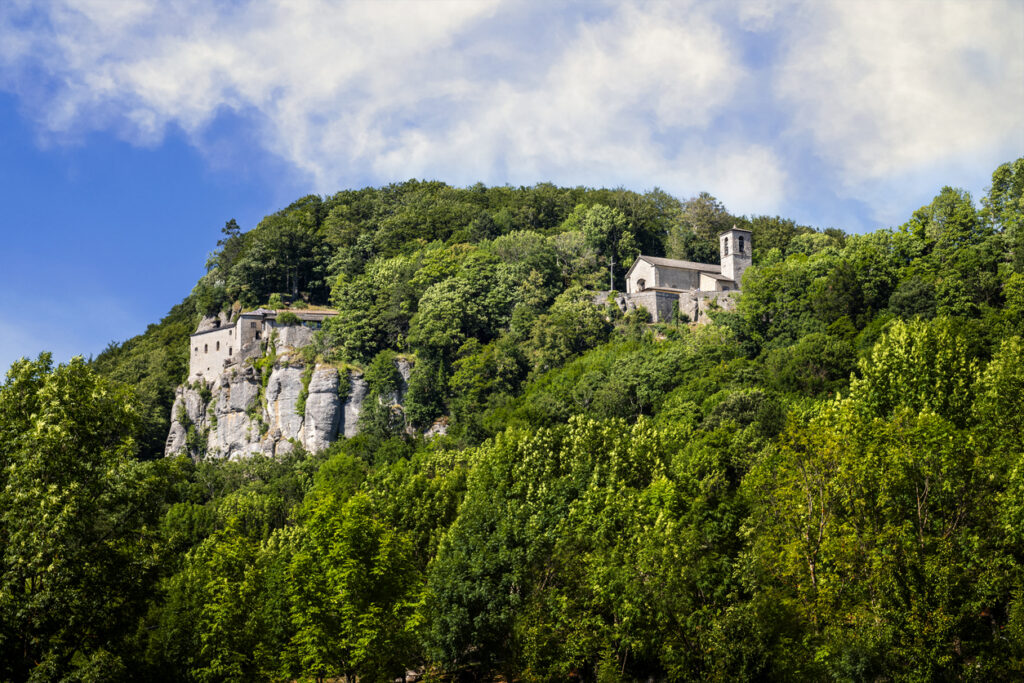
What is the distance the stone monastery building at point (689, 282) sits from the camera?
250ft

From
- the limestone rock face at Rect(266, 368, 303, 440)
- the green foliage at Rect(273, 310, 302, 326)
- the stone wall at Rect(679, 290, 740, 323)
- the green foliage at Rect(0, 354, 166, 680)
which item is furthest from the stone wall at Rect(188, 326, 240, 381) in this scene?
the green foliage at Rect(0, 354, 166, 680)

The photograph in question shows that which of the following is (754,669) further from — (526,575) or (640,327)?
(640,327)

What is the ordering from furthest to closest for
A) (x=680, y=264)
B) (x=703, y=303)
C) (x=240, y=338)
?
(x=240, y=338), (x=680, y=264), (x=703, y=303)

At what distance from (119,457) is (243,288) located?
68.2 m

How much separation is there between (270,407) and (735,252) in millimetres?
40270

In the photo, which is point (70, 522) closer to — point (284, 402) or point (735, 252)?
point (284, 402)

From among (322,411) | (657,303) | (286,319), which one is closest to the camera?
(657,303)

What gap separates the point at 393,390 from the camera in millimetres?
77688

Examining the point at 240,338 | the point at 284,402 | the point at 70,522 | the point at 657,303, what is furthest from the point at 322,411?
the point at 70,522

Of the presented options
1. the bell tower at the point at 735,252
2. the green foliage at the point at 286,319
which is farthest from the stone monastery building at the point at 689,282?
the green foliage at the point at 286,319

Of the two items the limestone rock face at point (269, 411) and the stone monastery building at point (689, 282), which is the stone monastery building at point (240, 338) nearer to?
the limestone rock face at point (269, 411)

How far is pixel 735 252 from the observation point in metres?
81.8

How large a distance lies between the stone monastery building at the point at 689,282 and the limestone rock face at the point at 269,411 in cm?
1949

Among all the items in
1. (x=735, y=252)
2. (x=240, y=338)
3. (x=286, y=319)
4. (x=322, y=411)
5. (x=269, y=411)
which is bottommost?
(x=322, y=411)
